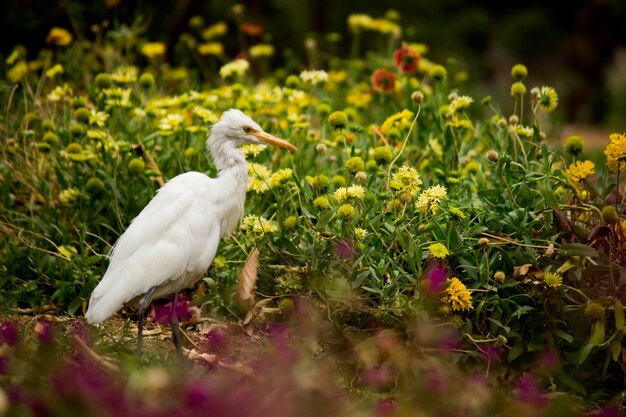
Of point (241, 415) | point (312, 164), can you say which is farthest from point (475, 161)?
point (241, 415)

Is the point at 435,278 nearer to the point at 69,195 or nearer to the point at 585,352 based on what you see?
the point at 585,352

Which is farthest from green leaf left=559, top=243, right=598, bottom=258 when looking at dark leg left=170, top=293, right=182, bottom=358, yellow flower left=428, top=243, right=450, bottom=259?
dark leg left=170, top=293, right=182, bottom=358

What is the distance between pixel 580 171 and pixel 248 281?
Result: 4.48ft

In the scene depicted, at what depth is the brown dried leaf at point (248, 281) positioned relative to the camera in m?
3.55

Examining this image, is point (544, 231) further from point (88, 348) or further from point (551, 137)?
point (551, 137)

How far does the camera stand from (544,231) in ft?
11.4

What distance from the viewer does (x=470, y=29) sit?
12.1m

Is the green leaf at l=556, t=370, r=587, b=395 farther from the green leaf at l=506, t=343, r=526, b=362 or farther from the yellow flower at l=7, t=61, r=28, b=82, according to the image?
the yellow flower at l=7, t=61, r=28, b=82

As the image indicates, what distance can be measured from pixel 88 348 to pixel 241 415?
1.03 meters

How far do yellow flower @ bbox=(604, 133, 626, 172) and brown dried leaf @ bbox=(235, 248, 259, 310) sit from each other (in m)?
1.42

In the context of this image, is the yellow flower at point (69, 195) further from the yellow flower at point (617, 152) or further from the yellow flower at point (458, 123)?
the yellow flower at point (617, 152)

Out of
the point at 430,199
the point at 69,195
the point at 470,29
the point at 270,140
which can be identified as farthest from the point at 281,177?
the point at 470,29

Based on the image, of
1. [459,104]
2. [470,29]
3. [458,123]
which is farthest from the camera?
[470,29]

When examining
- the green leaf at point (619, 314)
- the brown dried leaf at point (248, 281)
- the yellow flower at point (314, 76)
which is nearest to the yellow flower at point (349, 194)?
the brown dried leaf at point (248, 281)
